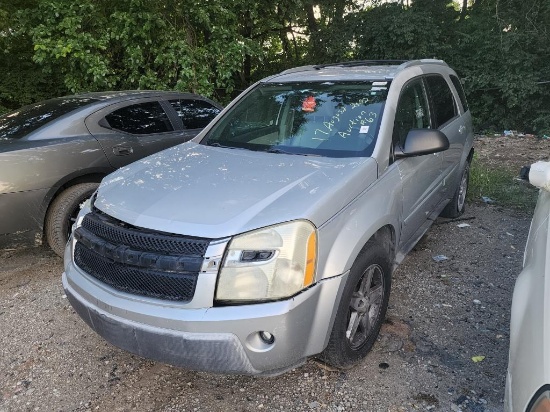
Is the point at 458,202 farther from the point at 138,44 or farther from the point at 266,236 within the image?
the point at 138,44

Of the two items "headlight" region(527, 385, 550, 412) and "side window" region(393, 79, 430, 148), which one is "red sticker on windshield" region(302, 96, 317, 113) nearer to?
"side window" region(393, 79, 430, 148)

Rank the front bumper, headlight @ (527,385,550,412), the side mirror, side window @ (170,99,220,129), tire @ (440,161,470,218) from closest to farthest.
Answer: headlight @ (527,385,550,412) → the front bumper → the side mirror → tire @ (440,161,470,218) → side window @ (170,99,220,129)

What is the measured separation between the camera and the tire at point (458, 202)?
4.93 m

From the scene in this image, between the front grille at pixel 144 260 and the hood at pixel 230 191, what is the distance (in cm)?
6

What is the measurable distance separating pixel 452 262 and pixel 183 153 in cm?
260

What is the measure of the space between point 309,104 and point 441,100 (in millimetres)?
1568

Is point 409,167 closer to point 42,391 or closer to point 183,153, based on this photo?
point 183,153

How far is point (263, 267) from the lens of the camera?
6.91 ft

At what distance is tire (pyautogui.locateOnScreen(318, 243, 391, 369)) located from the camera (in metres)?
2.43

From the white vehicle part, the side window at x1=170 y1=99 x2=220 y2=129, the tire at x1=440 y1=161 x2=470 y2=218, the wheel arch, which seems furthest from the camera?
the side window at x1=170 y1=99 x2=220 y2=129

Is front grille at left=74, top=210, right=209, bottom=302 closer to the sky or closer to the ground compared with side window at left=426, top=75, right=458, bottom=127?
closer to the ground

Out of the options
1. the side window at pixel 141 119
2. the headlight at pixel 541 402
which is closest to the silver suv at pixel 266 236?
the headlight at pixel 541 402

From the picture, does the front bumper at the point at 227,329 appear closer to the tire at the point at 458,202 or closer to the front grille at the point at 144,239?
the front grille at the point at 144,239

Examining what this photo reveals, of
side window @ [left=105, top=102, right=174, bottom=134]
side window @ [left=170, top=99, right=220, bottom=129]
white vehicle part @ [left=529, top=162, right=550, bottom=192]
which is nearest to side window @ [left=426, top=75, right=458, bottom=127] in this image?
white vehicle part @ [left=529, top=162, right=550, bottom=192]
